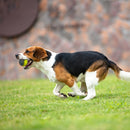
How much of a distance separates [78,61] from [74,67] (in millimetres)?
172

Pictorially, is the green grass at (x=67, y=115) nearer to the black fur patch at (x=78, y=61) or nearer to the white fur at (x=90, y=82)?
the white fur at (x=90, y=82)

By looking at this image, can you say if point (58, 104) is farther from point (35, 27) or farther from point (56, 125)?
point (35, 27)

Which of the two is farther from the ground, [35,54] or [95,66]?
[35,54]

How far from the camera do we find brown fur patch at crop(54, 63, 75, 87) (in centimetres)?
695

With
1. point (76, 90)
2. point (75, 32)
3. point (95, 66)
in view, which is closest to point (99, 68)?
point (95, 66)

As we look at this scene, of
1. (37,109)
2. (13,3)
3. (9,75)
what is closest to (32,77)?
(9,75)

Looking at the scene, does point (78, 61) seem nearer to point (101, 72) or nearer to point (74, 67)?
point (74, 67)

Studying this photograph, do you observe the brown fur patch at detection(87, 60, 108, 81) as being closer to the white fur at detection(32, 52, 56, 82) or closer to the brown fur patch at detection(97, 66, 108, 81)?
the brown fur patch at detection(97, 66, 108, 81)

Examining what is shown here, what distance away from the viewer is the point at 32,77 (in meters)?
14.2

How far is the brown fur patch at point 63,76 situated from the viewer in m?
6.95

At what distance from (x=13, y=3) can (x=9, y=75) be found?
3442mm

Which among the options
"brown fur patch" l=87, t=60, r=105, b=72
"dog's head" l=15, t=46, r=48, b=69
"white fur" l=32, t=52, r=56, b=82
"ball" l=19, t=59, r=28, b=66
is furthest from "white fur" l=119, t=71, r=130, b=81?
"ball" l=19, t=59, r=28, b=66

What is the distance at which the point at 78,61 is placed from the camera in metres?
7.04

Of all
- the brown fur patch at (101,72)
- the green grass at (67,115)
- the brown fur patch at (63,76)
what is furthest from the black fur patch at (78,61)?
the green grass at (67,115)
